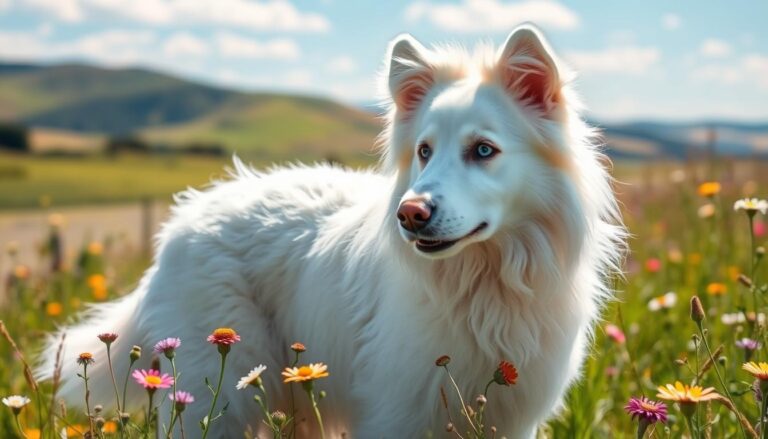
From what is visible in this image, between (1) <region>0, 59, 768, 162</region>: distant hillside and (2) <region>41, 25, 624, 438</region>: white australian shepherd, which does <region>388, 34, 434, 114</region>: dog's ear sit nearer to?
(2) <region>41, 25, 624, 438</region>: white australian shepherd

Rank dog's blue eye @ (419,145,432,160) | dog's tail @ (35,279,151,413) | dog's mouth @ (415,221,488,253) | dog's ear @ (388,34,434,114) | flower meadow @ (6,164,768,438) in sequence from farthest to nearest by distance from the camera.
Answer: dog's tail @ (35,279,151,413) < dog's ear @ (388,34,434,114) < dog's blue eye @ (419,145,432,160) < dog's mouth @ (415,221,488,253) < flower meadow @ (6,164,768,438)

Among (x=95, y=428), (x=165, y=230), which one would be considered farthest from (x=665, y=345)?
(x=95, y=428)

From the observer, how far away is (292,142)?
9381 cm

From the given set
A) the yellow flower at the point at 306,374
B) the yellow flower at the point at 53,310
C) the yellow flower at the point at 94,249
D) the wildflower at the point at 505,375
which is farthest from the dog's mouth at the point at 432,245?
the yellow flower at the point at 94,249

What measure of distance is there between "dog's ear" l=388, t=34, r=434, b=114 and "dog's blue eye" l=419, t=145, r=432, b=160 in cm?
39

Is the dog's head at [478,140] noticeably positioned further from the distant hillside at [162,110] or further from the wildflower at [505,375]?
the distant hillside at [162,110]

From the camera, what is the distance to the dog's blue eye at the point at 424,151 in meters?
3.07

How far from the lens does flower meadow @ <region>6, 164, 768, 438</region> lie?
2.26 m

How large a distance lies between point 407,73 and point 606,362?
1.99 m

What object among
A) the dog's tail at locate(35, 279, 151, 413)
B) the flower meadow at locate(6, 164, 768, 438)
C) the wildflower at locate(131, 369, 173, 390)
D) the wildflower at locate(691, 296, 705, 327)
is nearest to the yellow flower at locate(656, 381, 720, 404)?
the flower meadow at locate(6, 164, 768, 438)

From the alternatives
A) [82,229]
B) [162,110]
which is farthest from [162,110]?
[82,229]

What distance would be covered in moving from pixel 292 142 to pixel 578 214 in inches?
3625

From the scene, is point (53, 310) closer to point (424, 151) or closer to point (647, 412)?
point (424, 151)

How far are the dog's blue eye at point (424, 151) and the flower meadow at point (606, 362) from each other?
0.87m
